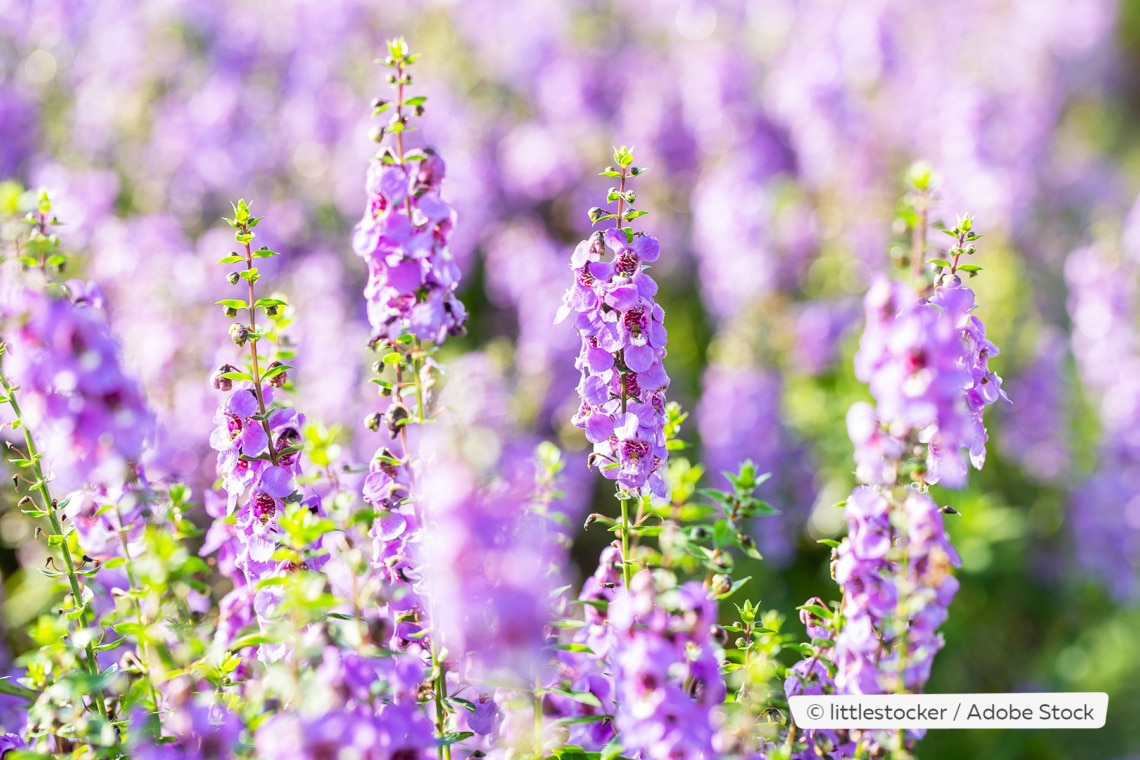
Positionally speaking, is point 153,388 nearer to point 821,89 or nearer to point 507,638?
point 507,638

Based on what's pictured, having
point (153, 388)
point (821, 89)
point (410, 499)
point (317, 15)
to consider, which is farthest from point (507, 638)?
point (317, 15)

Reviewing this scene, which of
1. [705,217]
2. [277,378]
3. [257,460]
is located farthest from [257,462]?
[705,217]

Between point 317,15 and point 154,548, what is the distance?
7.98 m

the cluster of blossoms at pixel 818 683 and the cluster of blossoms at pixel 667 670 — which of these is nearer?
the cluster of blossoms at pixel 667 670

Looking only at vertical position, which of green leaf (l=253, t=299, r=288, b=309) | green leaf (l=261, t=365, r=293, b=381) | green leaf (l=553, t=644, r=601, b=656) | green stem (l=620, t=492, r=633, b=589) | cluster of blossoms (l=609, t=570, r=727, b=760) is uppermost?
green leaf (l=253, t=299, r=288, b=309)

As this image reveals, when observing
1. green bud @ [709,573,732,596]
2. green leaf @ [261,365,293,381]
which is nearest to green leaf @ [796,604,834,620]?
green bud @ [709,573,732,596]

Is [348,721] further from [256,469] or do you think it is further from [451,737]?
[256,469]

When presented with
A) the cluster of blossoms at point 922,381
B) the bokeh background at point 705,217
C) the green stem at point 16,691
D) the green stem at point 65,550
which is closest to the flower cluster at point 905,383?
the cluster of blossoms at point 922,381

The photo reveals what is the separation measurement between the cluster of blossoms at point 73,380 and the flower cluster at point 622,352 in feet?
2.70

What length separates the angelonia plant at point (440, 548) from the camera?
1574mm

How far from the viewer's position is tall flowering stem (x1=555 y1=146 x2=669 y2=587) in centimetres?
202

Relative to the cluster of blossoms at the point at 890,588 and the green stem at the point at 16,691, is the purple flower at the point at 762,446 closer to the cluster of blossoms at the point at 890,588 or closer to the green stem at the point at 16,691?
the cluster of blossoms at the point at 890,588

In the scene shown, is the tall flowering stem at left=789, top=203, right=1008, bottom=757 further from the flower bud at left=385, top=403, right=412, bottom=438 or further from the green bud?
the flower bud at left=385, top=403, right=412, bottom=438

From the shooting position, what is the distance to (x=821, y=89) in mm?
6770
